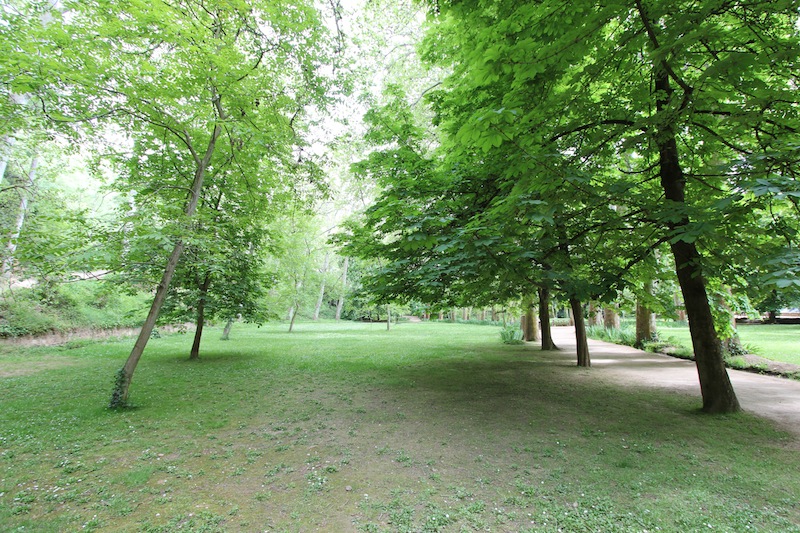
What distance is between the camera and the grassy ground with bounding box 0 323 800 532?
9.78 ft

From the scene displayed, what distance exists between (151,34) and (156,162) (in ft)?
10.8

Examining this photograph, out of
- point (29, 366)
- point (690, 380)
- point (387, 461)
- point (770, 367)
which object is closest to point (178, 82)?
point (387, 461)

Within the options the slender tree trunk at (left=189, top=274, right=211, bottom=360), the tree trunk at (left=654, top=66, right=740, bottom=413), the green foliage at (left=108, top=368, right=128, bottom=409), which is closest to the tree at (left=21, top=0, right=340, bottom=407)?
the green foliage at (left=108, top=368, right=128, bottom=409)

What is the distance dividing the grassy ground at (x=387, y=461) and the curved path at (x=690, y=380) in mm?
807

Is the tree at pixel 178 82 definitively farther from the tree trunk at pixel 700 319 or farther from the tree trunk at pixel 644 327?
the tree trunk at pixel 644 327

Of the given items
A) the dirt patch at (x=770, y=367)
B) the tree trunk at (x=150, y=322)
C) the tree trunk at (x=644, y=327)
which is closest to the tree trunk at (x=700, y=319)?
the dirt patch at (x=770, y=367)

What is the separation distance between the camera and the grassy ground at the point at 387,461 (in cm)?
298

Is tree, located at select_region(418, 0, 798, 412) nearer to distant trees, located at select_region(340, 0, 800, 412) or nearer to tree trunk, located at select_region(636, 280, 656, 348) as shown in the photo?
distant trees, located at select_region(340, 0, 800, 412)

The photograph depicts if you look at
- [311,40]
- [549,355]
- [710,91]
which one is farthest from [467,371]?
[311,40]

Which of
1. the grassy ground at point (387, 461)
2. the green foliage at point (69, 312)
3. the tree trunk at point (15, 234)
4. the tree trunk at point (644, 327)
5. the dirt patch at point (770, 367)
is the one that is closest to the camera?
the grassy ground at point (387, 461)

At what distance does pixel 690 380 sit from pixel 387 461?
784 centimetres

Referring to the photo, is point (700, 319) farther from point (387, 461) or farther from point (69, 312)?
point (69, 312)

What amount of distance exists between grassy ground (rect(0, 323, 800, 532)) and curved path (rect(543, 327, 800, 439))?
2.65 feet

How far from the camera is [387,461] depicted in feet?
13.6
